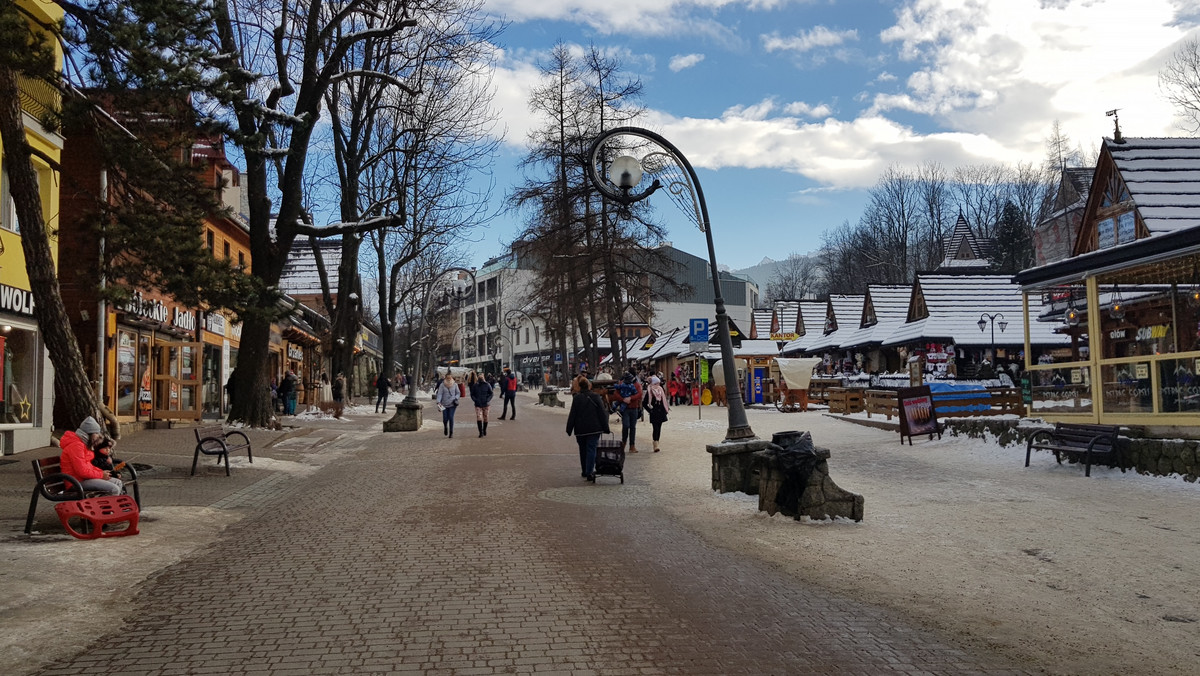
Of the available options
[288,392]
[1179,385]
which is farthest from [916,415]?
[288,392]

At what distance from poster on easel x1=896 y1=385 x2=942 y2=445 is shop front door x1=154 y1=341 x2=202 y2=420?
1741 cm

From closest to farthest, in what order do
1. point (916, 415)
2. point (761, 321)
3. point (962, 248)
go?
point (916, 415), point (962, 248), point (761, 321)

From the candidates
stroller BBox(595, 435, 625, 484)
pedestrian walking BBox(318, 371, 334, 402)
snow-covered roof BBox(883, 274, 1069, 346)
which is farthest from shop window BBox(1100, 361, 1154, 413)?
pedestrian walking BBox(318, 371, 334, 402)

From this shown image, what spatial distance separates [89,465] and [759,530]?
6.84 meters

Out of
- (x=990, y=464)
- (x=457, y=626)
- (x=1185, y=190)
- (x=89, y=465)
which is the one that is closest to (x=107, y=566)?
(x=89, y=465)

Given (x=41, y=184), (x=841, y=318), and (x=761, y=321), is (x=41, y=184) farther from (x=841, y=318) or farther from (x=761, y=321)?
(x=761, y=321)

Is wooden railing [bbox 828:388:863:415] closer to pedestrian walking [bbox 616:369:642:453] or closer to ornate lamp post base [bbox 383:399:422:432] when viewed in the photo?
pedestrian walking [bbox 616:369:642:453]

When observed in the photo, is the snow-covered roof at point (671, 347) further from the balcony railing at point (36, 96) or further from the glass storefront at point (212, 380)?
the balcony railing at point (36, 96)

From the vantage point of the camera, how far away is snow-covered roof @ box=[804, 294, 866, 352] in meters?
51.1

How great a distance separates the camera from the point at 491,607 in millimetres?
6094

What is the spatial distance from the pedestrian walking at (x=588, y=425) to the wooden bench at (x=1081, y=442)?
684cm

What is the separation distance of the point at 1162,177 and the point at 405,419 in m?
21.1

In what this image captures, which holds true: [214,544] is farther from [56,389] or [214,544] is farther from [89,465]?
[56,389]

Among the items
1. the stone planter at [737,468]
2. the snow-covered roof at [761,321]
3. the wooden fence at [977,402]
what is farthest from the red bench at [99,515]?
the snow-covered roof at [761,321]
